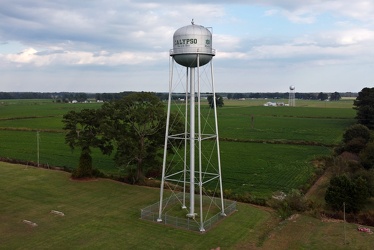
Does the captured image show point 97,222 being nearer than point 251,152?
Yes

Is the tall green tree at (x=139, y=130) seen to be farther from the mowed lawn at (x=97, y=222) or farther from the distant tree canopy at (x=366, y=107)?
A: the distant tree canopy at (x=366, y=107)

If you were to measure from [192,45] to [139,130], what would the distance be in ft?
54.5

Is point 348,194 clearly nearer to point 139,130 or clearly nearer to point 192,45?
point 192,45

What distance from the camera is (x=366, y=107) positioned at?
99.5 metres

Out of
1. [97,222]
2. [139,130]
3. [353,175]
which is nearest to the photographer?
[97,222]

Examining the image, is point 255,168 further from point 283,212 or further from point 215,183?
point 283,212

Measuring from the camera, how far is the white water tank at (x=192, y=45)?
32.6 metres

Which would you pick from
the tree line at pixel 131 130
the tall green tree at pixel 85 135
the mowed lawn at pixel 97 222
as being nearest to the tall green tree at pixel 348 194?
the mowed lawn at pixel 97 222

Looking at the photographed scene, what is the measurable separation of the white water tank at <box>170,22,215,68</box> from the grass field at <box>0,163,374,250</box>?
1494cm

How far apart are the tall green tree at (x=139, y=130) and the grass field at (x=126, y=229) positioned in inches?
191

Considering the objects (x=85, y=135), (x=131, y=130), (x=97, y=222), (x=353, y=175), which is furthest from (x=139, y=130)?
(x=353, y=175)

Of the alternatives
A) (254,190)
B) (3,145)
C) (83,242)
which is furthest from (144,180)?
(3,145)

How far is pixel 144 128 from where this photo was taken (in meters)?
45.6

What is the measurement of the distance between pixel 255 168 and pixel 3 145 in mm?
53952
